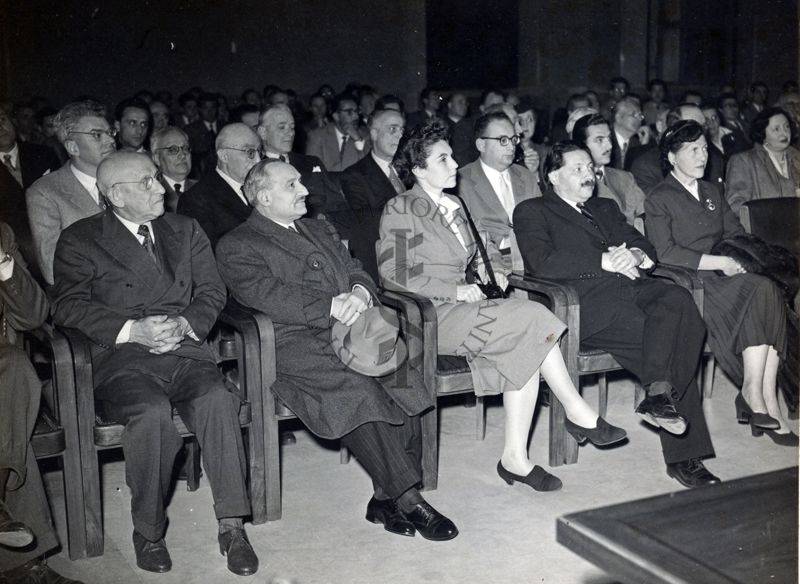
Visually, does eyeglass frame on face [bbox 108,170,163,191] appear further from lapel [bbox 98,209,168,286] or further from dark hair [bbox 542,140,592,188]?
dark hair [bbox 542,140,592,188]

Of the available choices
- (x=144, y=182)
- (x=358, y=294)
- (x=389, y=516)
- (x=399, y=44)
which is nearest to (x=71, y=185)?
(x=144, y=182)

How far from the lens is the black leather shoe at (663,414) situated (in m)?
3.17

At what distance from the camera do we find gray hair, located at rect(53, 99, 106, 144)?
3.51 metres

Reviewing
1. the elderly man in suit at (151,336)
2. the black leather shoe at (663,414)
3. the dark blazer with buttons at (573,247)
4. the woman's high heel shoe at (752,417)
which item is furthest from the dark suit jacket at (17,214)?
the woman's high heel shoe at (752,417)

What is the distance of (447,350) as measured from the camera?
3309 millimetres

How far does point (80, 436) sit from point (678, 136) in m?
2.67

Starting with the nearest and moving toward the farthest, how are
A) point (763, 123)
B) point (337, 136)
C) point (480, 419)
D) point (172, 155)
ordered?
point (480, 419)
point (172, 155)
point (763, 123)
point (337, 136)

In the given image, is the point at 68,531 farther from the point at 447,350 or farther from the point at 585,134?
the point at 585,134

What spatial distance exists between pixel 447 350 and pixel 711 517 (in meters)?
1.62

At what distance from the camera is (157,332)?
289 cm

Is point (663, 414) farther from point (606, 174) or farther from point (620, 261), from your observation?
point (606, 174)

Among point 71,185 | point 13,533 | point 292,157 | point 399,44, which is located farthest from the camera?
point 399,44

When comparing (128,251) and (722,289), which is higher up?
(128,251)

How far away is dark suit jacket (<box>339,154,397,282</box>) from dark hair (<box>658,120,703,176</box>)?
1262mm
